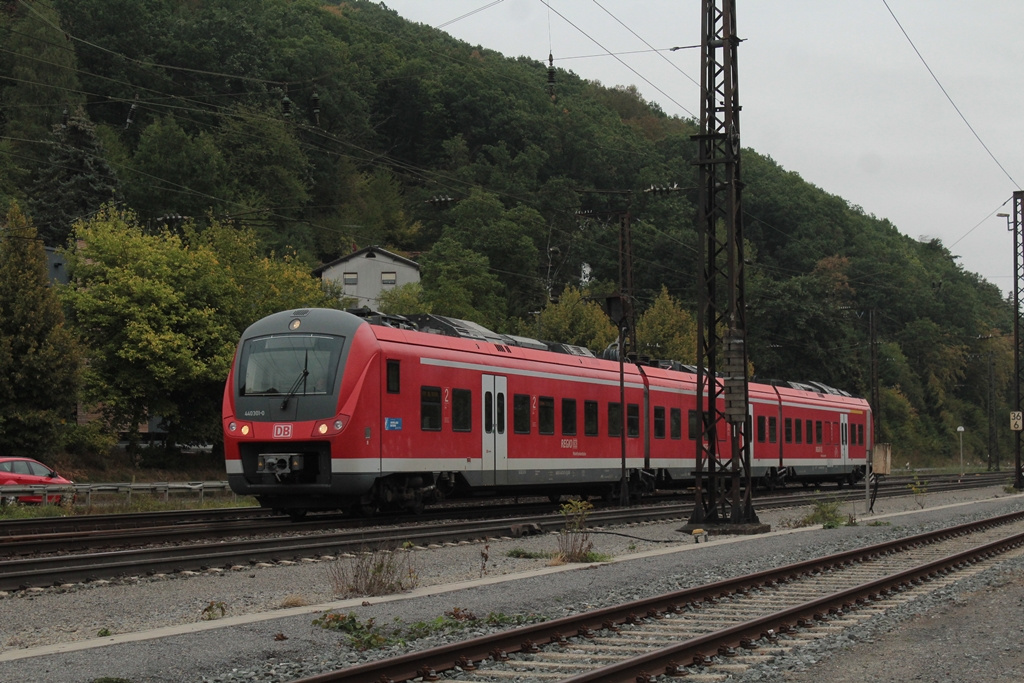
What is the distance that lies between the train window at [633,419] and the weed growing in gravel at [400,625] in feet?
57.7

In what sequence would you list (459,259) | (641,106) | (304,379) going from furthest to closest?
1. (641,106)
2. (459,259)
3. (304,379)

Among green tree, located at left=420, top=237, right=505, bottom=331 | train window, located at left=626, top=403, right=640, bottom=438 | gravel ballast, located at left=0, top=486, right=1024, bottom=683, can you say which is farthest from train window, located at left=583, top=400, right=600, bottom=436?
green tree, located at left=420, top=237, right=505, bottom=331

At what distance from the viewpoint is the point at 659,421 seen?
30000mm

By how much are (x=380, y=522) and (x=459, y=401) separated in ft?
8.76

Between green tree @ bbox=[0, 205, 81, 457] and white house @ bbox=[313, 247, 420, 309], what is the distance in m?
42.6

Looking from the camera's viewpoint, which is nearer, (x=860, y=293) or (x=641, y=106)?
(x=860, y=293)

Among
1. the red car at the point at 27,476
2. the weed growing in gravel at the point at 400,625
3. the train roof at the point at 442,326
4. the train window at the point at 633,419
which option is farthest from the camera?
the train window at the point at 633,419

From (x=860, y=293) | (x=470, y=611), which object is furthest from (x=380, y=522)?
(x=860, y=293)

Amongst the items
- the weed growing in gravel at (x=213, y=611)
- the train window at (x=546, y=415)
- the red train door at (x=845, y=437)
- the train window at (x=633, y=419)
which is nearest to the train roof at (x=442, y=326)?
the train window at (x=546, y=415)

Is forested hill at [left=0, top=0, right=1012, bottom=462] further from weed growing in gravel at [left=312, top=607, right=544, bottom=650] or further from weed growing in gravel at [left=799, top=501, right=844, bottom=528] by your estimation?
weed growing in gravel at [left=312, top=607, right=544, bottom=650]

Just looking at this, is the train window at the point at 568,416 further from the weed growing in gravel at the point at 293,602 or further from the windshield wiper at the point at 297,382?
the weed growing in gravel at the point at 293,602

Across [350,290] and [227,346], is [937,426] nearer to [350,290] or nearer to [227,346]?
[350,290]

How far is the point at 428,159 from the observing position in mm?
105000

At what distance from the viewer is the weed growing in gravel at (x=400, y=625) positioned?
9.38 m
